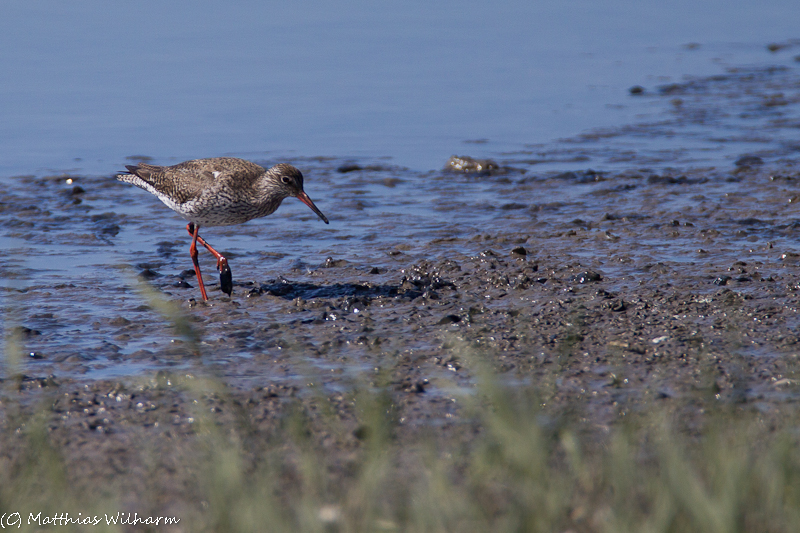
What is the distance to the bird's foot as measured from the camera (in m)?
7.81

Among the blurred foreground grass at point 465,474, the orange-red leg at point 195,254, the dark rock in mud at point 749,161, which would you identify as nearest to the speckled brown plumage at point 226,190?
the orange-red leg at point 195,254

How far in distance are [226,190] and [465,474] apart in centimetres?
436

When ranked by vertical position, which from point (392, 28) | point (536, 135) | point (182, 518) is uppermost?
point (392, 28)

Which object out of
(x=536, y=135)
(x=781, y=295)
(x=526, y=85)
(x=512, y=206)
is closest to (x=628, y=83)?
(x=526, y=85)

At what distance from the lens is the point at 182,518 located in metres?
4.28

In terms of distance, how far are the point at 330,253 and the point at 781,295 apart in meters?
4.18

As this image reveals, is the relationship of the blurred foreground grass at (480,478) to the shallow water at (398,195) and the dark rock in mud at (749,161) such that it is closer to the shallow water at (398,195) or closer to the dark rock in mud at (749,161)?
the shallow water at (398,195)

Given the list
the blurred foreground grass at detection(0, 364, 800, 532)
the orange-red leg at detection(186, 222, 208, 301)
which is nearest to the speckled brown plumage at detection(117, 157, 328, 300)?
the orange-red leg at detection(186, 222, 208, 301)

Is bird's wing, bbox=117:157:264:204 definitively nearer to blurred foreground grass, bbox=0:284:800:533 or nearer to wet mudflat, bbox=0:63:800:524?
wet mudflat, bbox=0:63:800:524

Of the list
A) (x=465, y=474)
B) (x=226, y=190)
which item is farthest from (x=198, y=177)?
(x=465, y=474)

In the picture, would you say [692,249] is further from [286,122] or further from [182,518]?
[286,122]

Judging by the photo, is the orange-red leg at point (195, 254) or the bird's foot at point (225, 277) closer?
the bird's foot at point (225, 277)

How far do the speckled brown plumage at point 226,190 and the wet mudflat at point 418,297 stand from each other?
23.1 inches

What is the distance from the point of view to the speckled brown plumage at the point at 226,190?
824cm
